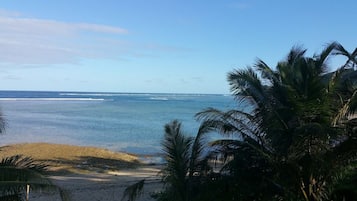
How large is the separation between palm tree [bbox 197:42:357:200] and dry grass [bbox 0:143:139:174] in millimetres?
15242

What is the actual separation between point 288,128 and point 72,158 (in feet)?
67.3

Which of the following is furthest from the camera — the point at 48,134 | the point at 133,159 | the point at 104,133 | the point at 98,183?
the point at 104,133

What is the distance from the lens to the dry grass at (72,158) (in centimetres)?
2479

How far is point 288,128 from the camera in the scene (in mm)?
9312

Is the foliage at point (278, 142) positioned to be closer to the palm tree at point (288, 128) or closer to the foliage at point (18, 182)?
the palm tree at point (288, 128)

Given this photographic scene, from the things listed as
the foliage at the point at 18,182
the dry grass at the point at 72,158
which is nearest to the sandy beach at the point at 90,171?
the dry grass at the point at 72,158

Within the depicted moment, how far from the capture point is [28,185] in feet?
20.0

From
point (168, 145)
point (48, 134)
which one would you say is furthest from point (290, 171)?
point (48, 134)

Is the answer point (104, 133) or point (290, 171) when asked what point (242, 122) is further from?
point (104, 133)

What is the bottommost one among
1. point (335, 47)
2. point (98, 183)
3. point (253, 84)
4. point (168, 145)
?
point (98, 183)

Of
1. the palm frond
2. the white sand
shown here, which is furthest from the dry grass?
the palm frond

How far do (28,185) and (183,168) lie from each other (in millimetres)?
4471

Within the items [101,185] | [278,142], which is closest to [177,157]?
[278,142]

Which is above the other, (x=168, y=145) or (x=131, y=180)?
(x=168, y=145)
